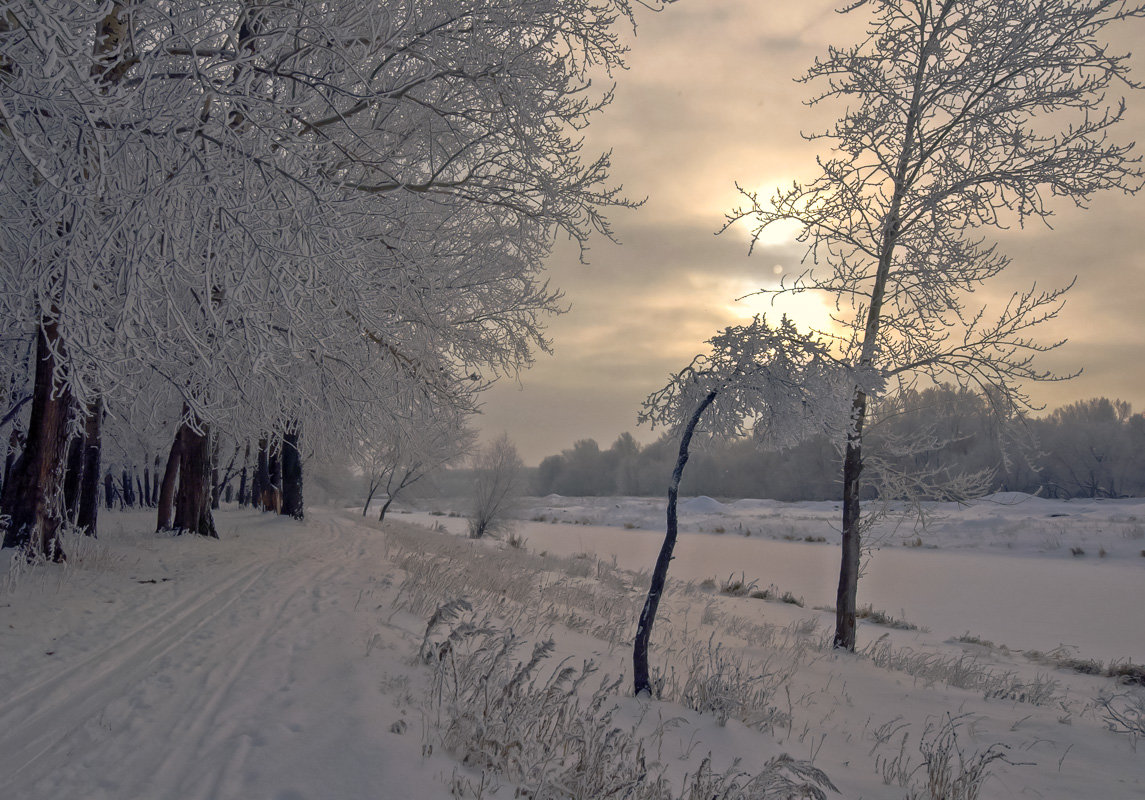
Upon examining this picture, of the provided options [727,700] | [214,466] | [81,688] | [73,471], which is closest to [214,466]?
[214,466]

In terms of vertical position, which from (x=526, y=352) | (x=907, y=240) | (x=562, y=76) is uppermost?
(x=562, y=76)

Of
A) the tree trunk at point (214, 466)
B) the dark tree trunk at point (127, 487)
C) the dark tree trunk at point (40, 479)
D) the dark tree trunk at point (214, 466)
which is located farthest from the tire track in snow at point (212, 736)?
the dark tree trunk at point (127, 487)

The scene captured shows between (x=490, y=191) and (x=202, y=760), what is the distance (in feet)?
23.5

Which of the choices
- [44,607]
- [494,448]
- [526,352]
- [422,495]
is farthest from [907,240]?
[422,495]

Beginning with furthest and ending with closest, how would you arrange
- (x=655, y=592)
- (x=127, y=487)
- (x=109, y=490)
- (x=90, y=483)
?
(x=127, y=487)
(x=109, y=490)
(x=90, y=483)
(x=655, y=592)

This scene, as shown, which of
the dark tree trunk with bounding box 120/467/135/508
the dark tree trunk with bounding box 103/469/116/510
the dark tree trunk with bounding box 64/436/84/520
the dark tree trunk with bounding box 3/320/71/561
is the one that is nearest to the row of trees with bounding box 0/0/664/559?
the dark tree trunk with bounding box 3/320/71/561

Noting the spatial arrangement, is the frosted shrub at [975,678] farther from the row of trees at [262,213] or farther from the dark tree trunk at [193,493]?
the dark tree trunk at [193,493]

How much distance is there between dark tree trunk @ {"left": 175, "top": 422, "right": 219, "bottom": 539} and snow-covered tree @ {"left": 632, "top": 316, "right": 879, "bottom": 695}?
11.5 m

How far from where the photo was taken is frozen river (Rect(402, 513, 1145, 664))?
43.3 ft

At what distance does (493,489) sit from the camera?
34281 mm

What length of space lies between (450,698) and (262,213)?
11.3 feet

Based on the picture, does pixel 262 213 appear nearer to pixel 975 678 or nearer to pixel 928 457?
pixel 975 678

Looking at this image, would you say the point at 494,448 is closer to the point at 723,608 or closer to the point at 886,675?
the point at 723,608

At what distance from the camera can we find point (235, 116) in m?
A: 6.98
